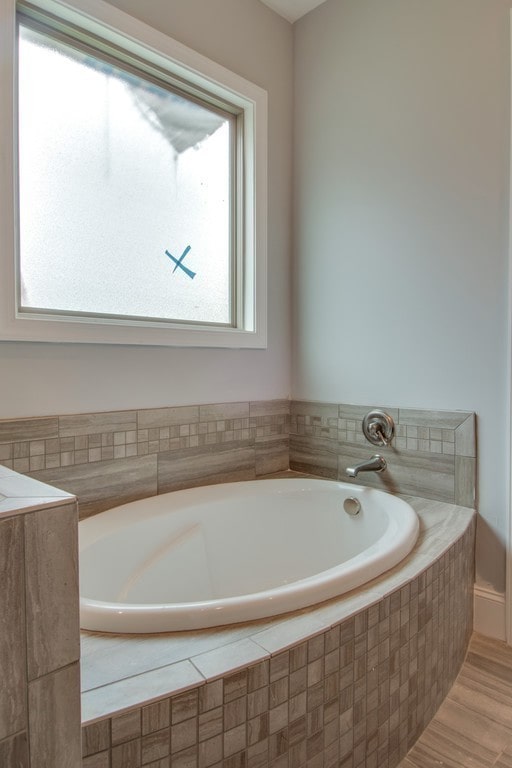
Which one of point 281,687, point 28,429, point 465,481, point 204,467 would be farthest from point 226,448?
point 281,687

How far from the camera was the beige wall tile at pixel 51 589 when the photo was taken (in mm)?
526

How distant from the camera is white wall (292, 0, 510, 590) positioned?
1.67m

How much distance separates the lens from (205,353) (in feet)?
6.45

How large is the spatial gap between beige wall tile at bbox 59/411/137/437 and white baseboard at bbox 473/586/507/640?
4.74 feet

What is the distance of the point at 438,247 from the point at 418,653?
4.68 feet

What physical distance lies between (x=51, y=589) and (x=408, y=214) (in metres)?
1.87

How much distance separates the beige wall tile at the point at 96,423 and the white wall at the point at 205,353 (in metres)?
0.03

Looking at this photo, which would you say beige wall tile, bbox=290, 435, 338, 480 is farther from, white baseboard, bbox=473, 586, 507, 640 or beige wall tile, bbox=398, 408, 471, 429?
white baseboard, bbox=473, 586, 507, 640

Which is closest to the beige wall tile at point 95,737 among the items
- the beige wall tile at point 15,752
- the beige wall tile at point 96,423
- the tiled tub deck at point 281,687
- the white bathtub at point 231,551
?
the tiled tub deck at point 281,687

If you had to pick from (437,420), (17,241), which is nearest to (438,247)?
(437,420)

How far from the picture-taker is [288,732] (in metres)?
0.84

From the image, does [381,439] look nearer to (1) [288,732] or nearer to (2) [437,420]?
(2) [437,420]

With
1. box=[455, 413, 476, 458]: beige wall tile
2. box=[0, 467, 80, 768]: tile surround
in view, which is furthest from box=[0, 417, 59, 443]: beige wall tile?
box=[455, 413, 476, 458]: beige wall tile

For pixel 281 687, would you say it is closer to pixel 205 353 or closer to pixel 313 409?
pixel 205 353
